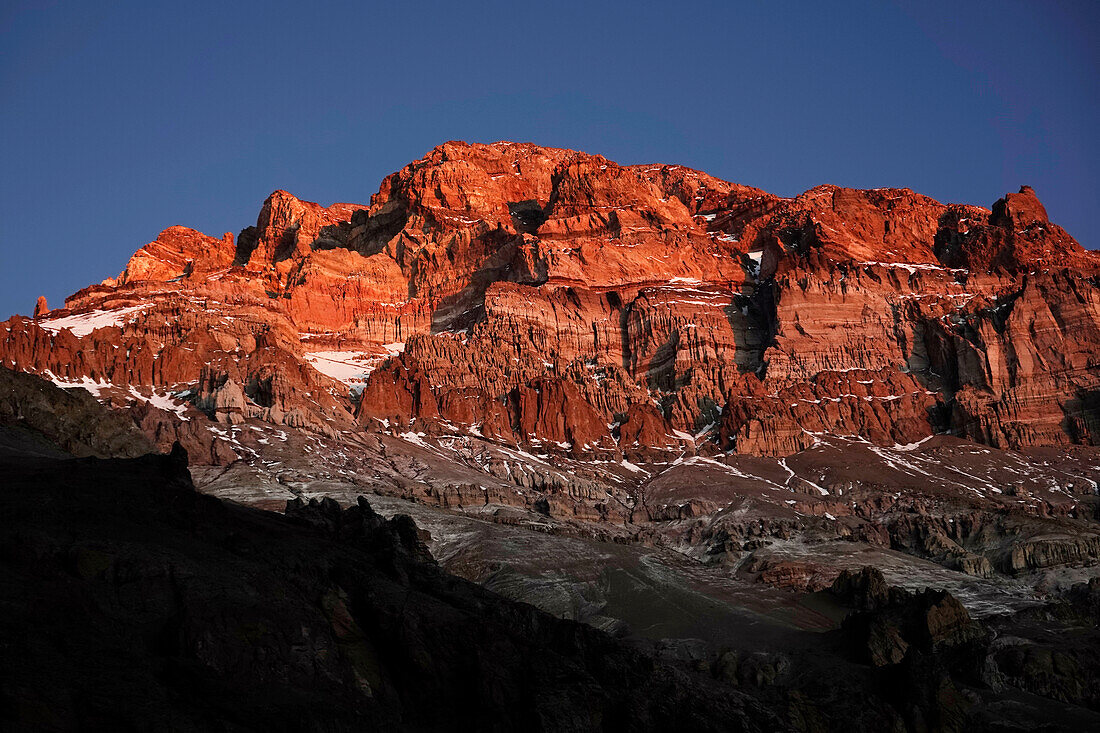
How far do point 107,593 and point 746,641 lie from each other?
51.5 meters

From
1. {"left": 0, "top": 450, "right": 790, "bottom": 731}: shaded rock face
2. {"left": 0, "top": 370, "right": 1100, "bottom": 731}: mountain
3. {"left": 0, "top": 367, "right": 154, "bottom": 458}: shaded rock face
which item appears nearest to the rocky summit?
{"left": 0, "top": 367, "right": 154, "bottom": 458}: shaded rock face

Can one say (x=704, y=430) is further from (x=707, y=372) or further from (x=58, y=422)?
(x=58, y=422)

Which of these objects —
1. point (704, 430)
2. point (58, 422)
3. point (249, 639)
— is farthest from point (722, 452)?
point (249, 639)

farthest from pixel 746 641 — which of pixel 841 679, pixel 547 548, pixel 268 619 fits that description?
pixel 268 619

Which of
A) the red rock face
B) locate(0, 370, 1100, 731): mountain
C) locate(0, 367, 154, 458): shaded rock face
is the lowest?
locate(0, 370, 1100, 731): mountain

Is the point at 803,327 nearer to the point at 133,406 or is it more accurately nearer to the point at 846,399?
the point at 846,399

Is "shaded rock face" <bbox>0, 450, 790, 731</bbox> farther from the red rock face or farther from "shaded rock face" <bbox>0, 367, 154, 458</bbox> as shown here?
the red rock face

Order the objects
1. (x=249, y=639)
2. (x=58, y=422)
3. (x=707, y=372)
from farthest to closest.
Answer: (x=707, y=372) < (x=58, y=422) < (x=249, y=639)

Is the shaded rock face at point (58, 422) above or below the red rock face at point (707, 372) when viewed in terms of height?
below

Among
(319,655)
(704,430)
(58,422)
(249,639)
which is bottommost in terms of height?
(319,655)

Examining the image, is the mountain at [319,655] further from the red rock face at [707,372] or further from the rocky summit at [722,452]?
the red rock face at [707,372]

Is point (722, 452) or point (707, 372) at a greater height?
point (707, 372)

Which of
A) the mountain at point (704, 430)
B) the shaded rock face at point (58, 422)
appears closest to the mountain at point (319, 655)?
the shaded rock face at point (58, 422)

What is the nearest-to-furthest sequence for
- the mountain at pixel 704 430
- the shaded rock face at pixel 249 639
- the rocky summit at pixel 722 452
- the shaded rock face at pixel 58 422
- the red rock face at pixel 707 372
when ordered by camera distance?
the shaded rock face at pixel 249 639 < the rocky summit at pixel 722 452 < the shaded rock face at pixel 58 422 < the mountain at pixel 704 430 < the red rock face at pixel 707 372
